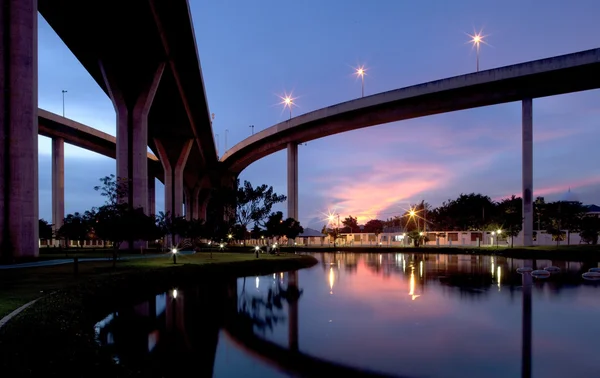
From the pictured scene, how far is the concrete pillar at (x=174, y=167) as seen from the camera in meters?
63.7

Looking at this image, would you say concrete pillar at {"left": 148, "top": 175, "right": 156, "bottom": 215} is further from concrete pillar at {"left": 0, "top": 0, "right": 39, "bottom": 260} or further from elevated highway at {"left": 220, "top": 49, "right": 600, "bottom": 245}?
concrete pillar at {"left": 0, "top": 0, "right": 39, "bottom": 260}

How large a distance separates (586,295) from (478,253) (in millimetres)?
34404

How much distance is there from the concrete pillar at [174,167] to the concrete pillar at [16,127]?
133ft

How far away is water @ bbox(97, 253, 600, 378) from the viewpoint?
10.7 metres

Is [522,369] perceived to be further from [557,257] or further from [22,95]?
[557,257]

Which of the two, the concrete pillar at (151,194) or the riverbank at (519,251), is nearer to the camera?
the riverbank at (519,251)

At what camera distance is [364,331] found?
14.1 metres

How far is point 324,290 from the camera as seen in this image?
23.4 meters

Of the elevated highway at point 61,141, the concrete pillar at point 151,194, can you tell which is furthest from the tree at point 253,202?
the concrete pillar at point 151,194

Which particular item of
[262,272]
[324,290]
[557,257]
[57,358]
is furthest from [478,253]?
[57,358]

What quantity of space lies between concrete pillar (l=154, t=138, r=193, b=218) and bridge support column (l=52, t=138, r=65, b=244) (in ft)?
44.6

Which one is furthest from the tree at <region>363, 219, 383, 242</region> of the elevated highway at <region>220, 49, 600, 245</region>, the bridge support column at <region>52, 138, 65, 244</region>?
the bridge support column at <region>52, 138, 65, 244</region>

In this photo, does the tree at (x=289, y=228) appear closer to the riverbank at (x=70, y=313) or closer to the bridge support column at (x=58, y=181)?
the riverbank at (x=70, y=313)

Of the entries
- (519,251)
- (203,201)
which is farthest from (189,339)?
(203,201)
